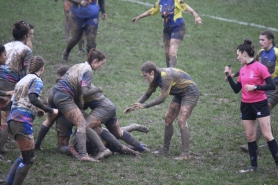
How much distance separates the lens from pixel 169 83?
27.7 ft

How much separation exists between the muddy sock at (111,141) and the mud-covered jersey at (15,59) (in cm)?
161

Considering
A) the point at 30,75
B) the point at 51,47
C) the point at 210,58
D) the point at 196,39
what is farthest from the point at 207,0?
the point at 30,75

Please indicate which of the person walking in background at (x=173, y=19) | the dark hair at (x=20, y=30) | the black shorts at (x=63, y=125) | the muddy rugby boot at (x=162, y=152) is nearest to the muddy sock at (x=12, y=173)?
the black shorts at (x=63, y=125)

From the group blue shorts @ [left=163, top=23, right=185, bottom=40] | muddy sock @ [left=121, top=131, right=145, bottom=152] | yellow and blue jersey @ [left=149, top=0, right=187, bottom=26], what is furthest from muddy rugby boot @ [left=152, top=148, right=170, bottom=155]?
yellow and blue jersey @ [left=149, top=0, right=187, bottom=26]

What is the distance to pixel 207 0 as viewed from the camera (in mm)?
20047

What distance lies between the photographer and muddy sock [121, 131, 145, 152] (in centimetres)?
896

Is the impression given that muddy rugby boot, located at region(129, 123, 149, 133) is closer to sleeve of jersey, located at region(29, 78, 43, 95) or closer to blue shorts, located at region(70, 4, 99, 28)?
sleeve of jersey, located at region(29, 78, 43, 95)

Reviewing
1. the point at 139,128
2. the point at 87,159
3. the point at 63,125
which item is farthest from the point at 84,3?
the point at 87,159

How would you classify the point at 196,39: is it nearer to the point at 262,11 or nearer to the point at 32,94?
the point at 262,11

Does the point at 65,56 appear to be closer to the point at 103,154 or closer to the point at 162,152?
the point at 162,152

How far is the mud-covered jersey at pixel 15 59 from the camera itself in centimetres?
834

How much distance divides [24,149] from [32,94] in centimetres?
72

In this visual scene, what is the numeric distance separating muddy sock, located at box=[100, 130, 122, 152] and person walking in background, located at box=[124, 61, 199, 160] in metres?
Answer: 0.53

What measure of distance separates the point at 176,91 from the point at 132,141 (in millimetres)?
1119
